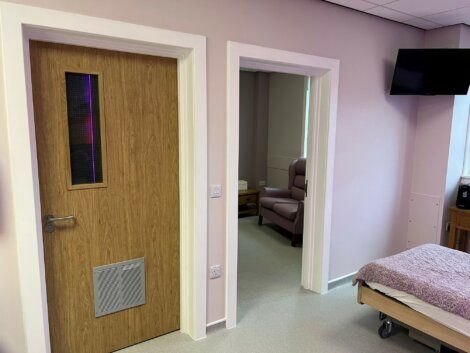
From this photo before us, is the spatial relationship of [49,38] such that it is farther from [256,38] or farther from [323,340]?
[323,340]

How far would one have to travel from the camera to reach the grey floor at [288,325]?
2.37 meters

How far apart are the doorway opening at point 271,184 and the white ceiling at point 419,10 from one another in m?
1.45

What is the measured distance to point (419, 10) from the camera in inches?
112

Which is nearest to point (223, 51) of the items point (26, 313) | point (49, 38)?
point (49, 38)

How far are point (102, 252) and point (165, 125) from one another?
3.04ft

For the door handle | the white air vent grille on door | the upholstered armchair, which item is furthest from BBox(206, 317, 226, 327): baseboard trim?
the upholstered armchair

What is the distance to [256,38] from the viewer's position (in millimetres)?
2400

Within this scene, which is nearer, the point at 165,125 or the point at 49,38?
the point at 49,38

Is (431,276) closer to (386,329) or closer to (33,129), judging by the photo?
(386,329)

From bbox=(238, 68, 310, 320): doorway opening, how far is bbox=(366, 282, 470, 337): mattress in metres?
1.05

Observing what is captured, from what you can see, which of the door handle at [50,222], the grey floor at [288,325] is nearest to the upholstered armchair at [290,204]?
the grey floor at [288,325]

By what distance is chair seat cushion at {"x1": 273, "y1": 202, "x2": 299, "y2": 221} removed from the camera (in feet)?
14.1

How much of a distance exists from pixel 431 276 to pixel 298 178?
2.83 meters

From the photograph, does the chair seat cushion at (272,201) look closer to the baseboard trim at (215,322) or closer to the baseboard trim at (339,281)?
the baseboard trim at (339,281)
